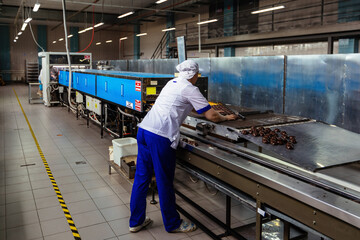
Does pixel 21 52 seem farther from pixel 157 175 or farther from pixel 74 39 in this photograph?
pixel 157 175

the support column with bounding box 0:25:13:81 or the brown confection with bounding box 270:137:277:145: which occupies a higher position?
the support column with bounding box 0:25:13:81

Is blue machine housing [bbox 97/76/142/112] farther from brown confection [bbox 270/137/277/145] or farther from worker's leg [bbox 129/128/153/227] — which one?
brown confection [bbox 270/137/277/145]

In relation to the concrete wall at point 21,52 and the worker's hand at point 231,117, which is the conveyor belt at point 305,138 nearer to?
the worker's hand at point 231,117

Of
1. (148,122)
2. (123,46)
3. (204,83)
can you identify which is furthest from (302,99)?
(123,46)

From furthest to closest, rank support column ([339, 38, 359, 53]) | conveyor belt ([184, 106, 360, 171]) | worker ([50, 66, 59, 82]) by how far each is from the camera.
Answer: worker ([50, 66, 59, 82])
support column ([339, 38, 359, 53])
conveyor belt ([184, 106, 360, 171])

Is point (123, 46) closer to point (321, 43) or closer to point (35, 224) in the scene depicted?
point (321, 43)

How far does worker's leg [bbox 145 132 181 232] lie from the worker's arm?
A: 0.48 metres

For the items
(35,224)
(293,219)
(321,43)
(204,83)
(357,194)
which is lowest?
(35,224)

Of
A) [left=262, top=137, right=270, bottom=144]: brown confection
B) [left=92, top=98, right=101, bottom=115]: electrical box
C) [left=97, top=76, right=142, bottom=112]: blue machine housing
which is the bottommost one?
[left=92, top=98, right=101, bottom=115]: electrical box

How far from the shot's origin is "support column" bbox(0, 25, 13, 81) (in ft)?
97.6

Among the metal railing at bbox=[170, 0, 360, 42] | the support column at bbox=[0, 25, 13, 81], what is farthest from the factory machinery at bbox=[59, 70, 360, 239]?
the support column at bbox=[0, 25, 13, 81]

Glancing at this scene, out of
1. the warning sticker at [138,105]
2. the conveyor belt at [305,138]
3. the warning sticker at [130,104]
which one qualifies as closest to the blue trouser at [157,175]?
the conveyor belt at [305,138]

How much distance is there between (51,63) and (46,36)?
66.2 ft

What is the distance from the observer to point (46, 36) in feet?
101
